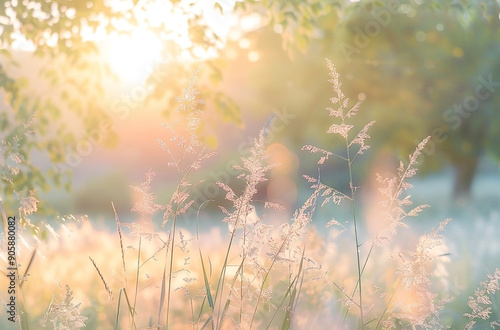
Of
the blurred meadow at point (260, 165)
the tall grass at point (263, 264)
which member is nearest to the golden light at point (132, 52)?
the blurred meadow at point (260, 165)

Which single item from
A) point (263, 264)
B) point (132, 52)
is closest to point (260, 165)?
point (263, 264)

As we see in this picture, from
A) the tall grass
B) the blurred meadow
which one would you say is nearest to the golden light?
the blurred meadow

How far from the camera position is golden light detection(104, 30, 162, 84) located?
5.64 meters

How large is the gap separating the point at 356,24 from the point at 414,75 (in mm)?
1557

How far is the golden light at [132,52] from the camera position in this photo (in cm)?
564

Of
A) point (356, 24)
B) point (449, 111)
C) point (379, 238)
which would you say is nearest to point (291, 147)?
point (449, 111)

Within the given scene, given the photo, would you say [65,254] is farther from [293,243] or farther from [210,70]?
[293,243]

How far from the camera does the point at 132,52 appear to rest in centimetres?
563

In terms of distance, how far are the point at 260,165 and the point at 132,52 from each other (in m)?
3.83

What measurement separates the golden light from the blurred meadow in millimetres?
23

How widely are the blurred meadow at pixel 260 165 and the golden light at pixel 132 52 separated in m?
0.02

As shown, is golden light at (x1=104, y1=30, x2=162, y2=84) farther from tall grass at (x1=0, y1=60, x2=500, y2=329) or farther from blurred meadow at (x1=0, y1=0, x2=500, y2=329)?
tall grass at (x1=0, y1=60, x2=500, y2=329)

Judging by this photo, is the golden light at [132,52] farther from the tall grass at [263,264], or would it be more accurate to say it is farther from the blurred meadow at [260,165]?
the tall grass at [263,264]

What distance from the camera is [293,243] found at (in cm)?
229
